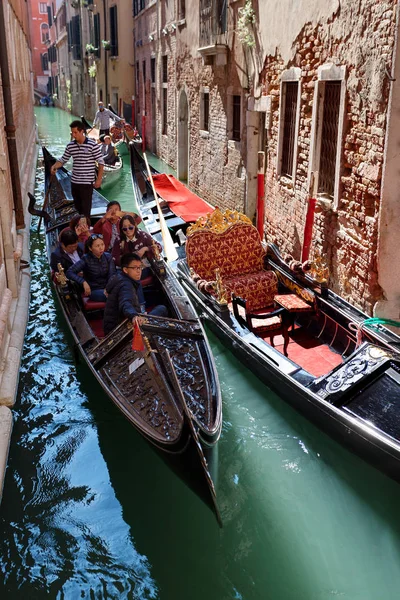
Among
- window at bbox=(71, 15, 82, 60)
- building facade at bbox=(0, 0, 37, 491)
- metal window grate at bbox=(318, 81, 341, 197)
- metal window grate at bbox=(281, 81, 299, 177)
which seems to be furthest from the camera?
window at bbox=(71, 15, 82, 60)

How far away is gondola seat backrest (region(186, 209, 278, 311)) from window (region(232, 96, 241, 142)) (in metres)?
3.14

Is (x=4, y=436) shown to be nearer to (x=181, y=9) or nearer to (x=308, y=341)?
(x=308, y=341)

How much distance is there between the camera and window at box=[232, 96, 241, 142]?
7.39 meters

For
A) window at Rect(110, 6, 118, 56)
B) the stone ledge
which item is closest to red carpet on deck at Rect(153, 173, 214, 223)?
the stone ledge

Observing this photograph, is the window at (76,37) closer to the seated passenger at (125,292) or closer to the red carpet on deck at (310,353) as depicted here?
the red carpet on deck at (310,353)

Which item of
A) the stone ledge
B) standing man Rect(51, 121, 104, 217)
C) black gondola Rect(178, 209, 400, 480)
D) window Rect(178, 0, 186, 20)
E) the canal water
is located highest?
window Rect(178, 0, 186, 20)

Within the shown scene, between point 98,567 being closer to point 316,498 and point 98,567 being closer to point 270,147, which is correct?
point 316,498

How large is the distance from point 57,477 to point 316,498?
1275 mm

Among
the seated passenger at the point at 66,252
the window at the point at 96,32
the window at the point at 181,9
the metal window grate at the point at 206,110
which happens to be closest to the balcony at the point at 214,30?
the metal window grate at the point at 206,110

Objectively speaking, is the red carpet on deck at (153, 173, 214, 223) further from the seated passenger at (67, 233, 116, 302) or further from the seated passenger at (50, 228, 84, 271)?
the seated passenger at (67, 233, 116, 302)

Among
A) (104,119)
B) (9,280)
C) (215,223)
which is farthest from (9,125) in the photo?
(104,119)

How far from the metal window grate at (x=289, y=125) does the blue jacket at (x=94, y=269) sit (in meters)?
2.28

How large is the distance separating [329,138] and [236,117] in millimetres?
2906

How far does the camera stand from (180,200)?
6879mm
